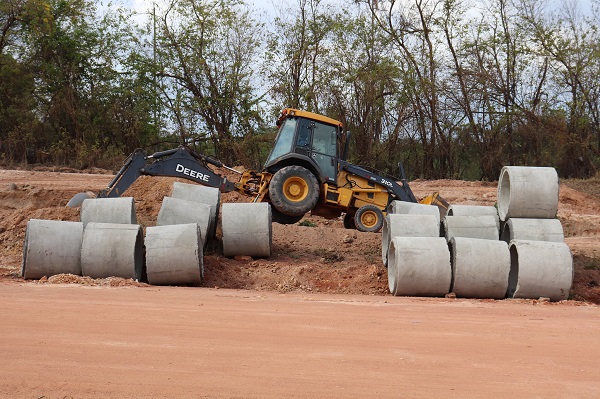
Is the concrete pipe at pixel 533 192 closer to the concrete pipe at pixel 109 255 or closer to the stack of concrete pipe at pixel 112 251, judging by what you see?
the stack of concrete pipe at pixel 112 251

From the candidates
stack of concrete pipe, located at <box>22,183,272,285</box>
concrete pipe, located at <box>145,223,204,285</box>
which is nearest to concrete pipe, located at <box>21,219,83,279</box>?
stack of concrete pipe, located at <box>22,183,272,285</box>

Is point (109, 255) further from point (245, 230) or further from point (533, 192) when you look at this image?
point (533, 192)

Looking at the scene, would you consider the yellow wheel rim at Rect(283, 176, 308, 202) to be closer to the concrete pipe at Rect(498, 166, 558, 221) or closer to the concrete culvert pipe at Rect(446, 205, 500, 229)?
the concrete culvert pipe at Rect(446, 205, 500, 229)

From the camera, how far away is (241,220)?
44.0ft

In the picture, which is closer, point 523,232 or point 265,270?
point 523,232

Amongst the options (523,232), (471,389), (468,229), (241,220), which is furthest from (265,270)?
(471,389)

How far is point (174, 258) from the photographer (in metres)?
11.5

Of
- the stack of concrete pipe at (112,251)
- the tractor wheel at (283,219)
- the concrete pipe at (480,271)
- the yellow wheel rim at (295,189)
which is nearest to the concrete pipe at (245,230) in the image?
the stack of concrete pipe at (112,251)

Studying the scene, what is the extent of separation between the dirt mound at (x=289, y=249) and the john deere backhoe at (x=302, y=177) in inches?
24.4

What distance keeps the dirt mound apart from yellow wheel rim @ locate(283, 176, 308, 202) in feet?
1.96

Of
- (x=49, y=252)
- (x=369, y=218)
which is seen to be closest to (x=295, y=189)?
(x=369, y=218)

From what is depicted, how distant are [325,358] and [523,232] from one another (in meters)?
6.81

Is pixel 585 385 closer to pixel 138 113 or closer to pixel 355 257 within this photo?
pixel 355 257

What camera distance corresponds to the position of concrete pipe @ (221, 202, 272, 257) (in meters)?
13.4
